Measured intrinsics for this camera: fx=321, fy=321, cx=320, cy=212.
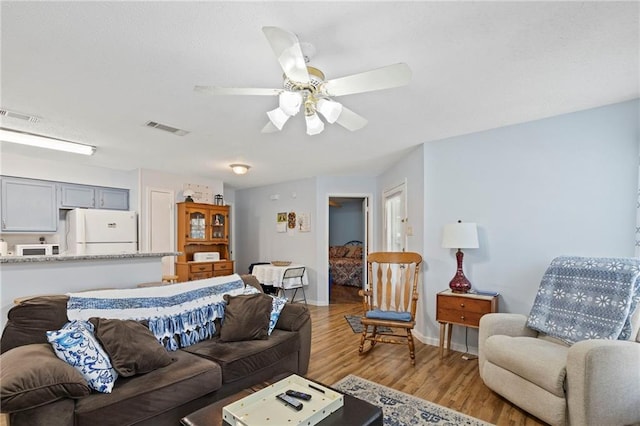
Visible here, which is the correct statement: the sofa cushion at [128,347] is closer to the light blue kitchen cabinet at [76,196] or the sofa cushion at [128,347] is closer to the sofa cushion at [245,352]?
the sofa cushion at [245,352]

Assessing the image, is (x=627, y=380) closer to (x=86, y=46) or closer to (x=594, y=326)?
(x=594, y=326)

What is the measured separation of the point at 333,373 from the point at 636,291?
7.60 ft

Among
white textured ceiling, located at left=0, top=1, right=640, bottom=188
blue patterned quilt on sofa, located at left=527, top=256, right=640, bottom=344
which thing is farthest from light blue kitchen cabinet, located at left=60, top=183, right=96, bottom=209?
blue patterned quilt on sofa, located at left=527, top=256, right=640, bottom=344

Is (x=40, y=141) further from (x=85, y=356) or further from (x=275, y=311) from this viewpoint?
(x=275, y=311)

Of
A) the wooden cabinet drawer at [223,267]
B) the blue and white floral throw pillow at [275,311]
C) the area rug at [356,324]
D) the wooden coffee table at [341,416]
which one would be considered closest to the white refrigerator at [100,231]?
the wooden cabinet drawer at [223,267]

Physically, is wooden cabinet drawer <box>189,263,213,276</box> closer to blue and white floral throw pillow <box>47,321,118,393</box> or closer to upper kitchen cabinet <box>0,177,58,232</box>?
upper kitchen cabinet <box>0,177,58,232</box>

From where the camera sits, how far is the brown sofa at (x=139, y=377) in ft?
4.76

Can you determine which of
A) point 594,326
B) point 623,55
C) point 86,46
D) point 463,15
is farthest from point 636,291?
point 86,46

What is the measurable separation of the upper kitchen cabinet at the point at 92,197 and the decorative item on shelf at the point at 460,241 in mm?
4802

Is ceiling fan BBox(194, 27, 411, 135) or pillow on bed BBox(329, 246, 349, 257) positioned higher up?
ceiling fan BBox(194, 27, 411, 135)

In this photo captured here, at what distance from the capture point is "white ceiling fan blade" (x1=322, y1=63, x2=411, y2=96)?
1545 mm

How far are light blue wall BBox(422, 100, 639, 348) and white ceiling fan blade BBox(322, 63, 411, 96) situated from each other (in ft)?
7.09

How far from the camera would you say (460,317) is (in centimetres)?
309

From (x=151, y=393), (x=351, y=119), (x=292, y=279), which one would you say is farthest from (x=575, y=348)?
(x=292, y=279)
